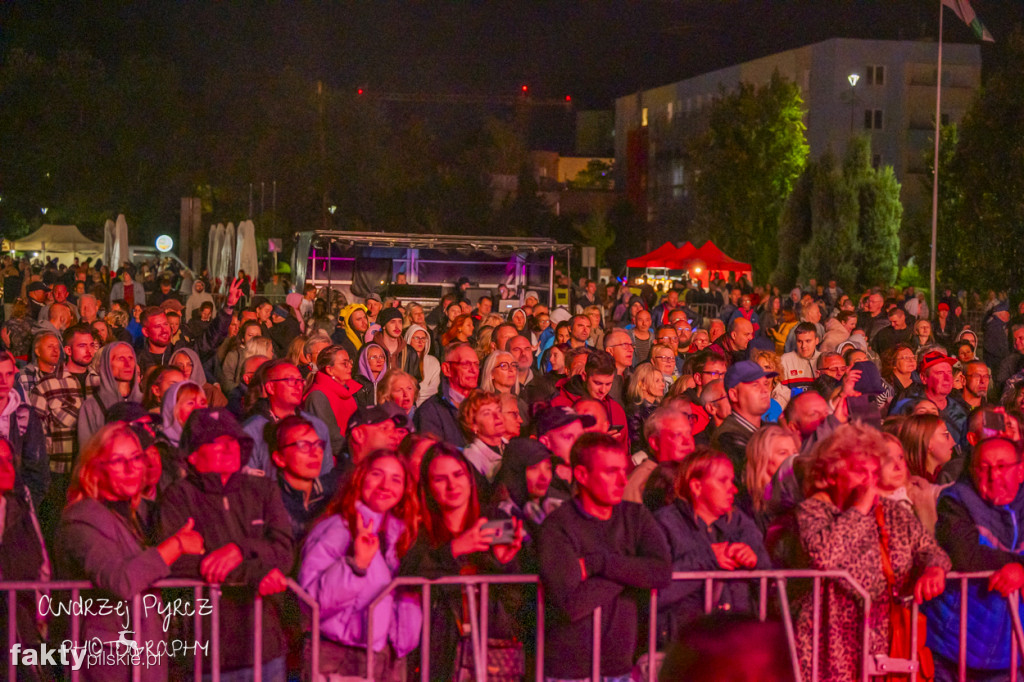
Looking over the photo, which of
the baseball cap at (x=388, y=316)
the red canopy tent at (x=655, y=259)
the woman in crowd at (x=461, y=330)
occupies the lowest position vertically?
the woman in crowd at (x=461, y=330)

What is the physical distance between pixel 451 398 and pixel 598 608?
10.3 feet

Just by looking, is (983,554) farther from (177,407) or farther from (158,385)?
(158,385)

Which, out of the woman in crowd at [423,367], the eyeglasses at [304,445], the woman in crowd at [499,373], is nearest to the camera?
the eyeglasses at [304,445]

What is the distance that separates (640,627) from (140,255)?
1618 inches

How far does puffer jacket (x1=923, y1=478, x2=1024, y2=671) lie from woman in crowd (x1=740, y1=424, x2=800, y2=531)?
828 millimetres

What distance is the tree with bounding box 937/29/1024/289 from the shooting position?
97.5 feet

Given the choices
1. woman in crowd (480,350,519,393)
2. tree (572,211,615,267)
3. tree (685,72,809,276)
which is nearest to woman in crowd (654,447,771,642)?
woman in crowd (480,350,519,393)

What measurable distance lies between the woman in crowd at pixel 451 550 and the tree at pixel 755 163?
52222 millimetres

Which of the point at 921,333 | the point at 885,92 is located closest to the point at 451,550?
the point at 921,333

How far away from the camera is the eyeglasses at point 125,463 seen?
448cm

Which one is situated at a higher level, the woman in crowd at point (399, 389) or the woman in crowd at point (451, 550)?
the woman in crowd at point (399, 389)

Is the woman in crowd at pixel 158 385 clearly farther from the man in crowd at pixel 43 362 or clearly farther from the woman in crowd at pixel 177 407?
the man in crowd at pixel 43 362

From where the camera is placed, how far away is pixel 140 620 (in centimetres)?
427

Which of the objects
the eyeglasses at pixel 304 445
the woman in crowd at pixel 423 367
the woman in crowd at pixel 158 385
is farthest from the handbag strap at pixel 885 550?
the woman in crowd at pixel 423 367
